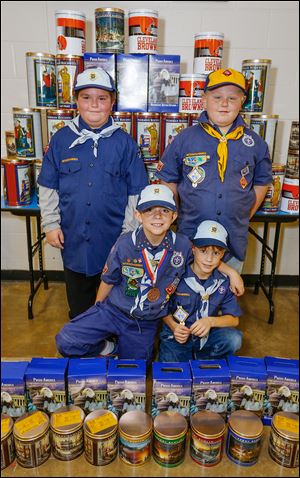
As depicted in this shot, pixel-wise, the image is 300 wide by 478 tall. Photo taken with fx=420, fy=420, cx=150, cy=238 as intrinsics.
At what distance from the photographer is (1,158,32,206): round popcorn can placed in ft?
7.45

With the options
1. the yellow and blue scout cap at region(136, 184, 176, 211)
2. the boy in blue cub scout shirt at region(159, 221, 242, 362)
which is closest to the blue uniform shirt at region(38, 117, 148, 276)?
the yellow and blue scout cap at region(136, 184, 176, 211)

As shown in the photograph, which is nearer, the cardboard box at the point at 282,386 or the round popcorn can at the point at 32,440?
the round popcorn can at the point at 32,440

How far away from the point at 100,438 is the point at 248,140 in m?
1.33

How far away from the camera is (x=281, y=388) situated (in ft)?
4.91

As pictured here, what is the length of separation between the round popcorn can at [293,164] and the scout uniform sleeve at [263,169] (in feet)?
1.55

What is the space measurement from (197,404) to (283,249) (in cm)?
188

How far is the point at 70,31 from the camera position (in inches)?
83.5

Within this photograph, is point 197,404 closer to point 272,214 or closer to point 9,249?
point 272,214

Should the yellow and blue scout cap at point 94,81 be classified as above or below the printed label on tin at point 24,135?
above

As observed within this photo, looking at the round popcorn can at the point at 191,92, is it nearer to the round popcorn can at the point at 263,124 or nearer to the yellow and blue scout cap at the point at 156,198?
the round popcorn can at the point at 263,124

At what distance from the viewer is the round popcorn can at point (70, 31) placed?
2104 millimetres

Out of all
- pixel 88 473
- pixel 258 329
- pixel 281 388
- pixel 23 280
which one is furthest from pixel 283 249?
pixel 88 473

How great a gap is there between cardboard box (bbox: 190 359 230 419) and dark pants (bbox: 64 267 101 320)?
801 mm

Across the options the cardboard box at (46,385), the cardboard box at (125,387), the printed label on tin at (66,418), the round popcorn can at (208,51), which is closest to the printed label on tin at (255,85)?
the round popcorn can at (208,51)
